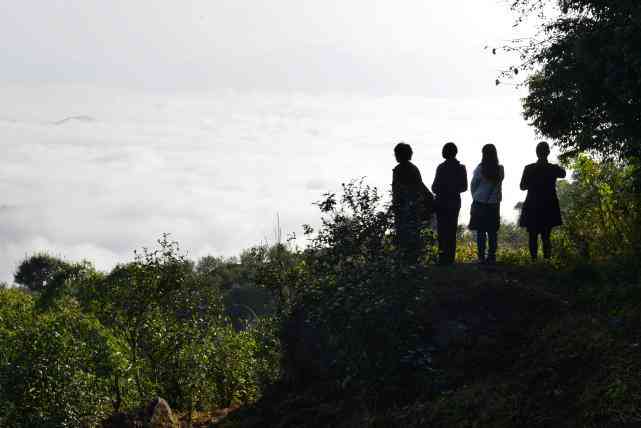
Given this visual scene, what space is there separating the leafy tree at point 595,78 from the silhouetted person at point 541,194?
2.13 feet

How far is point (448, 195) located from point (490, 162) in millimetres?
922

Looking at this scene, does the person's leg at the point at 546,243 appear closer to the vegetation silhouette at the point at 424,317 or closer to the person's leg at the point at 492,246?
the vegetation silhouette at the point at 424,317

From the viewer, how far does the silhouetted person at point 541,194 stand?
13.2 metres

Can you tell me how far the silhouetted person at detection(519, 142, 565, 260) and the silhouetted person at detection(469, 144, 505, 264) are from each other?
48cm

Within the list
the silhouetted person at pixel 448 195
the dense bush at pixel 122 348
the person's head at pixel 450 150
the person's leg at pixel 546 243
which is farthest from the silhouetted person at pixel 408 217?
the dense bush at pixel 122 348

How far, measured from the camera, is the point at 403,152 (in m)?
12.5

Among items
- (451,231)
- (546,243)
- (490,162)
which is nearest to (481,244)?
Result: (451,231)

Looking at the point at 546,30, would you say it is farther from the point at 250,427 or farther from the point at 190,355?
the point at 190,355

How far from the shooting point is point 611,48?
37.1ft

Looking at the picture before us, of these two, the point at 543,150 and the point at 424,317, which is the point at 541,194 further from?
the point at 424,317

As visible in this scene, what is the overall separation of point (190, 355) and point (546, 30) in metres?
10.2

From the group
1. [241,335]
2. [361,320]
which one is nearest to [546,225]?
[361,320]

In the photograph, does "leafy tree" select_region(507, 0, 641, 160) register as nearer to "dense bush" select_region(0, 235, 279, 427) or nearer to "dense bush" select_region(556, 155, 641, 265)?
"dense bush" select_region(556, 155, 641, 265)

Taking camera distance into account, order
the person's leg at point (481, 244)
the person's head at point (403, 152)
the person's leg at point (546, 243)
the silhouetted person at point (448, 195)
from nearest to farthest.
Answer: the person's head at point (403, 152) < the silhouetted person at point (448, 195) < the person's leg at point (546, 243) < the person's leg at point (481, 244)
